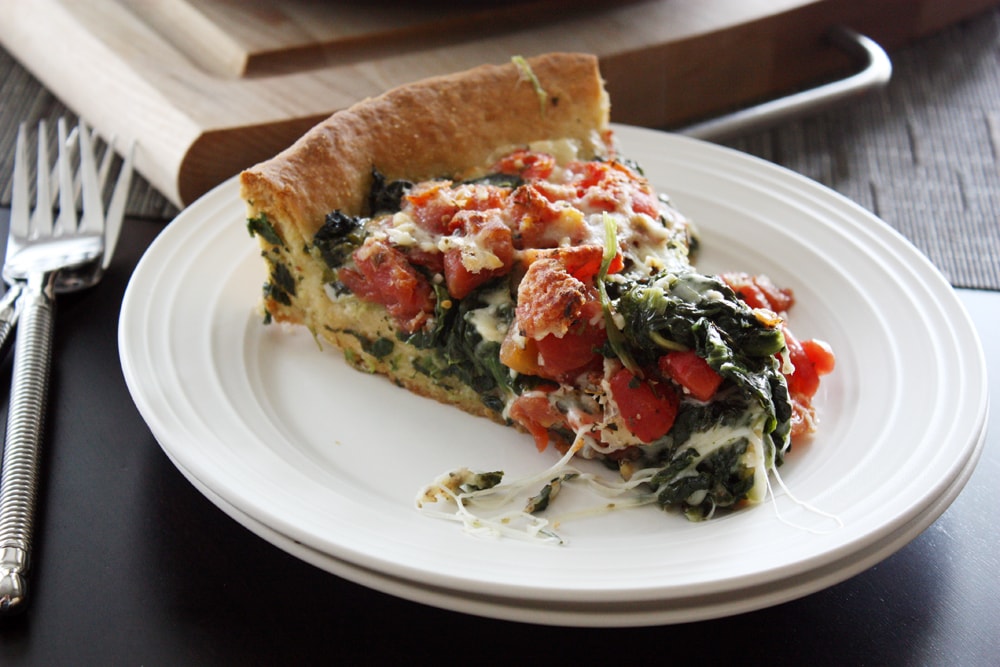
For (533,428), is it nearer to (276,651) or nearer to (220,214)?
(276,651)

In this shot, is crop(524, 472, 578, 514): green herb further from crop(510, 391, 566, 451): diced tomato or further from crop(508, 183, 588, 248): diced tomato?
crop(508, 183, 588, 248): diced tomato

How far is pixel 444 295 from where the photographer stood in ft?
11.6

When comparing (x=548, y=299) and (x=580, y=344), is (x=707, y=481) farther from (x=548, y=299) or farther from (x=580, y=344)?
(x=548, y=299)

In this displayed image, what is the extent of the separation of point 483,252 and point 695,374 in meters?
0.87

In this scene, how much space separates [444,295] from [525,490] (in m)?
0.79

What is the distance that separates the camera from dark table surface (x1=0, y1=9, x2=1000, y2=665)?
2.68 meters

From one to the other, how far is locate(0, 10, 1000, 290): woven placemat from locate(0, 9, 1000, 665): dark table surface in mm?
1823

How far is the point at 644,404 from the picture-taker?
10.0ft

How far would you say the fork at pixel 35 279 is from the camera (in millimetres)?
2852

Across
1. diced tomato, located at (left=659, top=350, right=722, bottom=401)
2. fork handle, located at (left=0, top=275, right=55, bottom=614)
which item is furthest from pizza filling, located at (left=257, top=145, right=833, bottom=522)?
fork handle, located at (left=0, top=275, right=55, bottom=614)

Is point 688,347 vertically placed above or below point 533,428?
above

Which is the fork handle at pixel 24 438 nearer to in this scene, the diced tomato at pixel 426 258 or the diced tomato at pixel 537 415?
the diced tomato at pixel 426 258

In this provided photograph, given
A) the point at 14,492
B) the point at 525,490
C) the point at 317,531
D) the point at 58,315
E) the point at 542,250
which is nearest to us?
the point at 317,531

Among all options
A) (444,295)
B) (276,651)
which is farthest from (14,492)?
(444,295)
